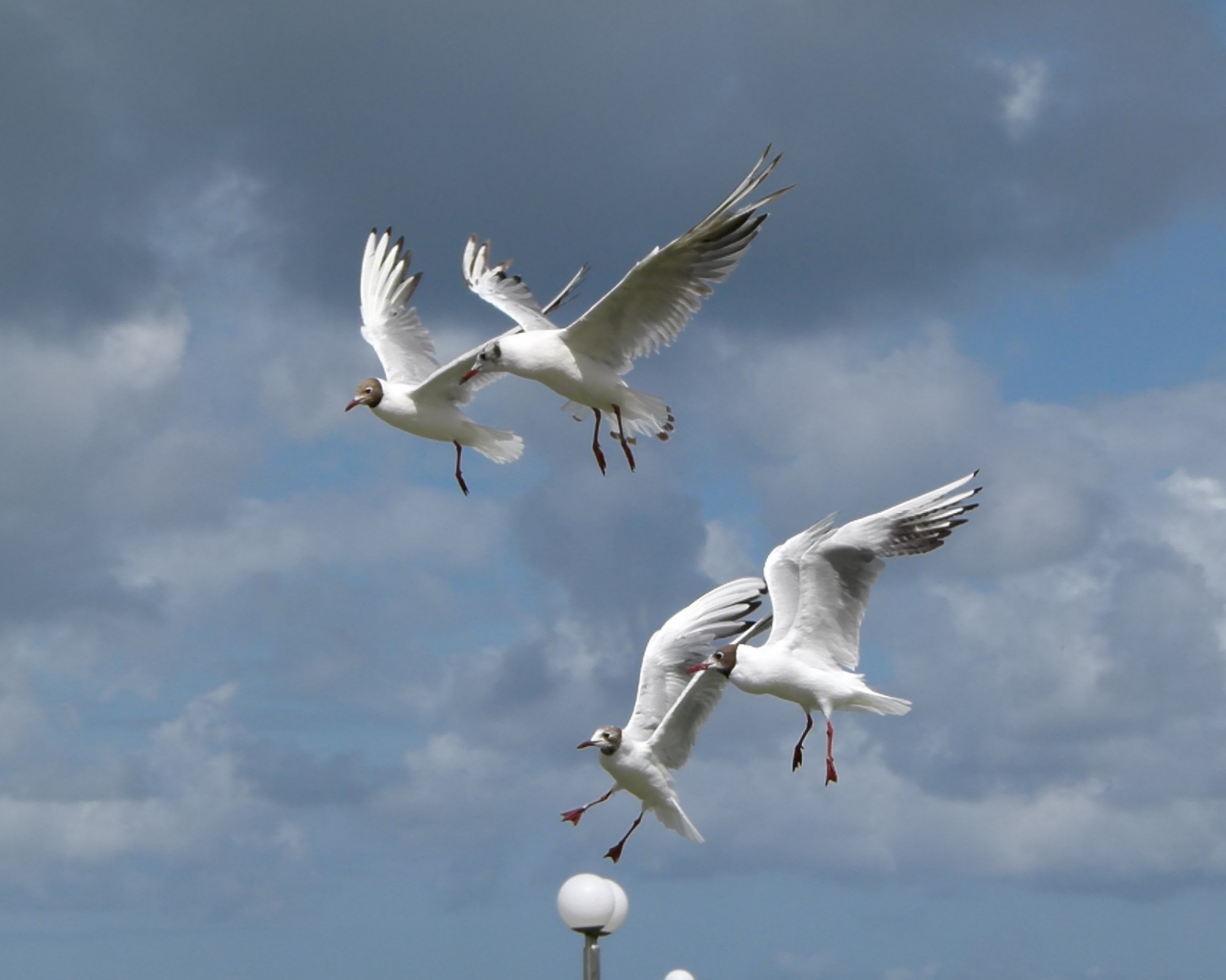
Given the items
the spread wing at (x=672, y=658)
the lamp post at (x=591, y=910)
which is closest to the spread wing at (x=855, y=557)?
the spread wing at (x=672, y=658)

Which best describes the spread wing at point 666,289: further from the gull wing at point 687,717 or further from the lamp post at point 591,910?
the lamp post at point 591,910

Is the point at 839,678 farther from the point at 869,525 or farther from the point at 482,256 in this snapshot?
the point at 482,256

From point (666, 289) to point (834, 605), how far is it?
3.03m

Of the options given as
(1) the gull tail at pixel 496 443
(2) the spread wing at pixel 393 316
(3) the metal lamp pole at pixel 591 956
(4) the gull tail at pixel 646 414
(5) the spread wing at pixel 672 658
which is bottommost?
(3) the metal lamp pole at pixel 591 956

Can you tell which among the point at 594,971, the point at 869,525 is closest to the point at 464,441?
the point at 869,525

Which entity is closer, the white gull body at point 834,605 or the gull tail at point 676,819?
the white gull body at point 834,605

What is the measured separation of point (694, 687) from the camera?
16.7 metres

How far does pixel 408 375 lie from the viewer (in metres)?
20.4

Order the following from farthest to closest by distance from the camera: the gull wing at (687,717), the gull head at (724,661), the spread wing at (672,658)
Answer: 1. the spread wing at (672,658)
2. the gull wing at (687,717)
3. the gull head at (724,661)

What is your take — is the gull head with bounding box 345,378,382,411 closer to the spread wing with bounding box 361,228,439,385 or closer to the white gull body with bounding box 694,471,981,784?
the spread wing with bounding box 361,228,439,385

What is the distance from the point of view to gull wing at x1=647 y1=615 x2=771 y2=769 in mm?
16594

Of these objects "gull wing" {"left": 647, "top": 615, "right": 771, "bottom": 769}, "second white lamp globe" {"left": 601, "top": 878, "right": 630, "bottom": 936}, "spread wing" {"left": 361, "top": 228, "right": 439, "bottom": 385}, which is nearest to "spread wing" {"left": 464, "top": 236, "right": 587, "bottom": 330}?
"spread wing" {"left": 361, "top": 228, "right": 439, "bottom": 385}

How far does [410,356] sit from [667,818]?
6.43 meters

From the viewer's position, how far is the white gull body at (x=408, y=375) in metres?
18.3
